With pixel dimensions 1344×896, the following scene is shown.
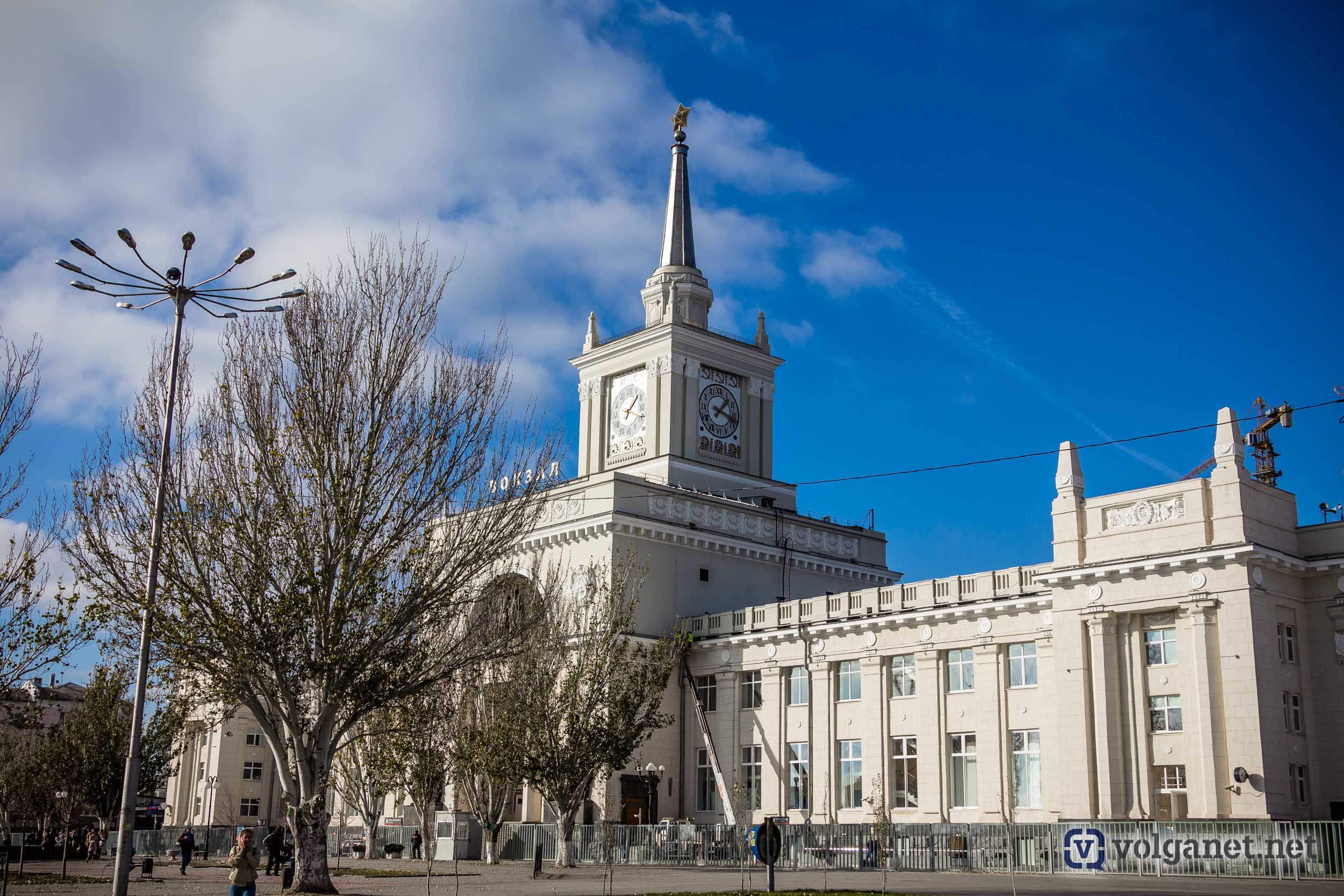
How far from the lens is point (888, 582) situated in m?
68.4

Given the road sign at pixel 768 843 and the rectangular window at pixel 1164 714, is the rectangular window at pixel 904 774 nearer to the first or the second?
the rectangular window at pixel 1164 714

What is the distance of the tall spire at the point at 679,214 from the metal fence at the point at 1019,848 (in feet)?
108

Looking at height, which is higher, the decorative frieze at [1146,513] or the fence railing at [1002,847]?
the decorative frieze at [1146,513]

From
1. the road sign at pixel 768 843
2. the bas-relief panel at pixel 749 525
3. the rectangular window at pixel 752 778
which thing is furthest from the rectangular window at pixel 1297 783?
the bas-relief panel at pixel 749 525

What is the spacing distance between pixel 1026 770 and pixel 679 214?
123 feet

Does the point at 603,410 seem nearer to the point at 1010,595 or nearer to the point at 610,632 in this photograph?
the point at 610,632

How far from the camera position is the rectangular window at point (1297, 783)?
36.9m

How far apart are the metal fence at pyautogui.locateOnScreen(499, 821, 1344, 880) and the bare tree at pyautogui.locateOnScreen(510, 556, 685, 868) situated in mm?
2494

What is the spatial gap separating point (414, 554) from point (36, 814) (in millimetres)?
64429

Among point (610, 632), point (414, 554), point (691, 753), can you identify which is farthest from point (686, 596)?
point (414, 554)

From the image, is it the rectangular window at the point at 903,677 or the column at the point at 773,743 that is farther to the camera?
the column at the point at 773,743

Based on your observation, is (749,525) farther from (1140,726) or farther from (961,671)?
(1140,726)

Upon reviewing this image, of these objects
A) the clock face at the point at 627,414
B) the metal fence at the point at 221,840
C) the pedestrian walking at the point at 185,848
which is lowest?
the metal fence at the point at 221,840

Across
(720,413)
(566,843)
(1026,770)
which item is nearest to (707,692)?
(566,843)
